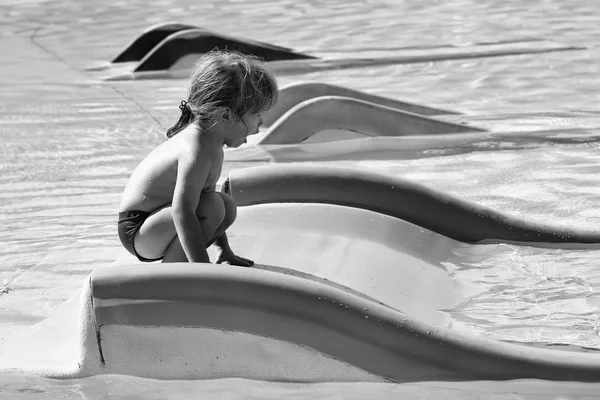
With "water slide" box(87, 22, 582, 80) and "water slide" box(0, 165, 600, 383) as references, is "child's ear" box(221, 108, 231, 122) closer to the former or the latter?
"water slide" box(0, 165, 600, 383)

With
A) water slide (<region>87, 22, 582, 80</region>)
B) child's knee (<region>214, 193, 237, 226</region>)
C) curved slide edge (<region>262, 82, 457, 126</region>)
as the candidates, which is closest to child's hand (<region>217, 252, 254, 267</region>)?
child's knee (<region>214, 193, 237, 226</region>)

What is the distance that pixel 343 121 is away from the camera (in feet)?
22.3

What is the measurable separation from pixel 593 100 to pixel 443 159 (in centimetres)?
217

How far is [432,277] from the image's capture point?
13.4ft

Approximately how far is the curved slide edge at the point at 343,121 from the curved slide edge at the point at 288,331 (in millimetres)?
3610

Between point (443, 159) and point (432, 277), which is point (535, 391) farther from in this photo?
point (443, 159)

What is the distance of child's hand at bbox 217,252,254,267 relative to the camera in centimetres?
373

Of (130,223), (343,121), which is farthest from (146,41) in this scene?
(130,223)

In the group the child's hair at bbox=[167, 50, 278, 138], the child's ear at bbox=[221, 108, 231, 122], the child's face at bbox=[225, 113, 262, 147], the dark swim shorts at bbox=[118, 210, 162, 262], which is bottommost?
the dark swim shorts at bbox=[118, 210, 162, 262]

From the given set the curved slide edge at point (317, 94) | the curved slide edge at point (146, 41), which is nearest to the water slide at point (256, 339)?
the curved slide edge at point (317, 94)

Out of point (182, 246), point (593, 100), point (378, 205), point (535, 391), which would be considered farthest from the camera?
point (593, 100)

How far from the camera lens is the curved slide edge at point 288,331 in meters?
3.19

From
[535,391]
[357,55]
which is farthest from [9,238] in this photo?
[357,55]

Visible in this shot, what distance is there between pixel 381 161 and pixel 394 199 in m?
1.94
